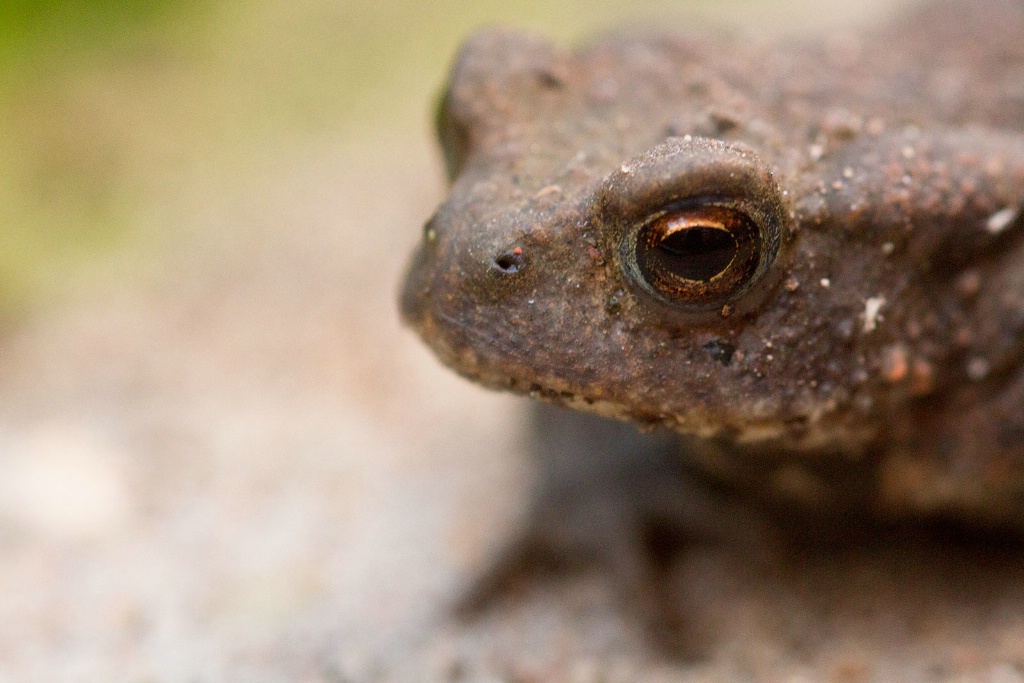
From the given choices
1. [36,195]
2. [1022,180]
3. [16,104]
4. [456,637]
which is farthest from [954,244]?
[16,104]

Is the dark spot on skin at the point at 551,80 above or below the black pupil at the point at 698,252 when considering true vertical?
above

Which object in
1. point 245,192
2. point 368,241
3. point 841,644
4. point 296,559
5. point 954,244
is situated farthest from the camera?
point 245,192

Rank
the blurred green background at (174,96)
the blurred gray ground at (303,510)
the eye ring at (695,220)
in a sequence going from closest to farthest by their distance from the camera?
the eye ring at (695,220), the blurred gray ground at (303,510), the blurred green background at (174,96)

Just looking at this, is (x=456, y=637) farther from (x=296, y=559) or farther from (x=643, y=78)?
(x=643, y=78)

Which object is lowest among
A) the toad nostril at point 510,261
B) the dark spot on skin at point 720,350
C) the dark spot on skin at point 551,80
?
the dark spot on skin at point 720,350

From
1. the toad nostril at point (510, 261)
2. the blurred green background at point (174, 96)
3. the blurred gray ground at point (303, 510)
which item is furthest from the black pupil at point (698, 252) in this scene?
the blurred green background at point (174, 96)

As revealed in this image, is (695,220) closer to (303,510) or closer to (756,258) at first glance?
(756,258)

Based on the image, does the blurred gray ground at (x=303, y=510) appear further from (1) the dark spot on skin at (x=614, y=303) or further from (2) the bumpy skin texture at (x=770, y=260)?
(1) the dark spot on skin at (x=614, y=303)
